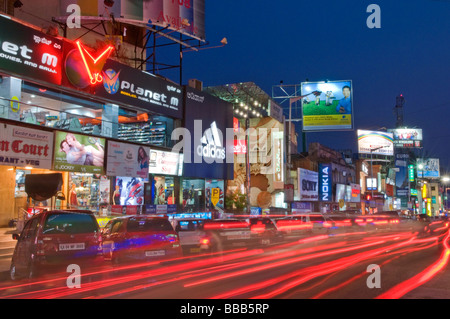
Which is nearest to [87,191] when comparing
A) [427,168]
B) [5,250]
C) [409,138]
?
[5,250]

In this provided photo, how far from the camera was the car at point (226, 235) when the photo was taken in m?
17.2

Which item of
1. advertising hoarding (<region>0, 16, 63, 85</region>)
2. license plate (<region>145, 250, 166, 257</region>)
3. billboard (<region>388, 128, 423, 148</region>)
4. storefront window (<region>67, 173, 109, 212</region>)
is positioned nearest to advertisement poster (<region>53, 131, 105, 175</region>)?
storefront window (<region>67, 173, 109, 212</region>)

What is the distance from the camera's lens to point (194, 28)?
3441cm

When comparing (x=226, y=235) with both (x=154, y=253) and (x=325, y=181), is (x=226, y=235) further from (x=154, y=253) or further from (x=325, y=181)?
(x=325, y=181)

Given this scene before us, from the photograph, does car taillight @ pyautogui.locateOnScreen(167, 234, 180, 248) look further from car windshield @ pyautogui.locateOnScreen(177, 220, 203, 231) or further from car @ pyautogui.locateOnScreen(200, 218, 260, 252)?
car @ pyautogui.locateOnScreen(200, 218, 260, 252)

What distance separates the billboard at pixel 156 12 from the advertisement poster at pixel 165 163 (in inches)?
354

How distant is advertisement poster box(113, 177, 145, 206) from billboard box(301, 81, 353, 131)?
18.9m

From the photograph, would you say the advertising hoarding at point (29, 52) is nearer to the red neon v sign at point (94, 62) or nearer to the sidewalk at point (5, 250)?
the red neon v sign at point (94, 62)

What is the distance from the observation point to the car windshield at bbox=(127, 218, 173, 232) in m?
13.4

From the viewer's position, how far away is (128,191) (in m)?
29.4

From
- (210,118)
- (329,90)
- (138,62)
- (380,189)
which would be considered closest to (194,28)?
(138,62)

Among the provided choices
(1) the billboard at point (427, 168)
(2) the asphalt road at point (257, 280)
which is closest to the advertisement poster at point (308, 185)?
(2) the asphalt road at point (257, 280)
